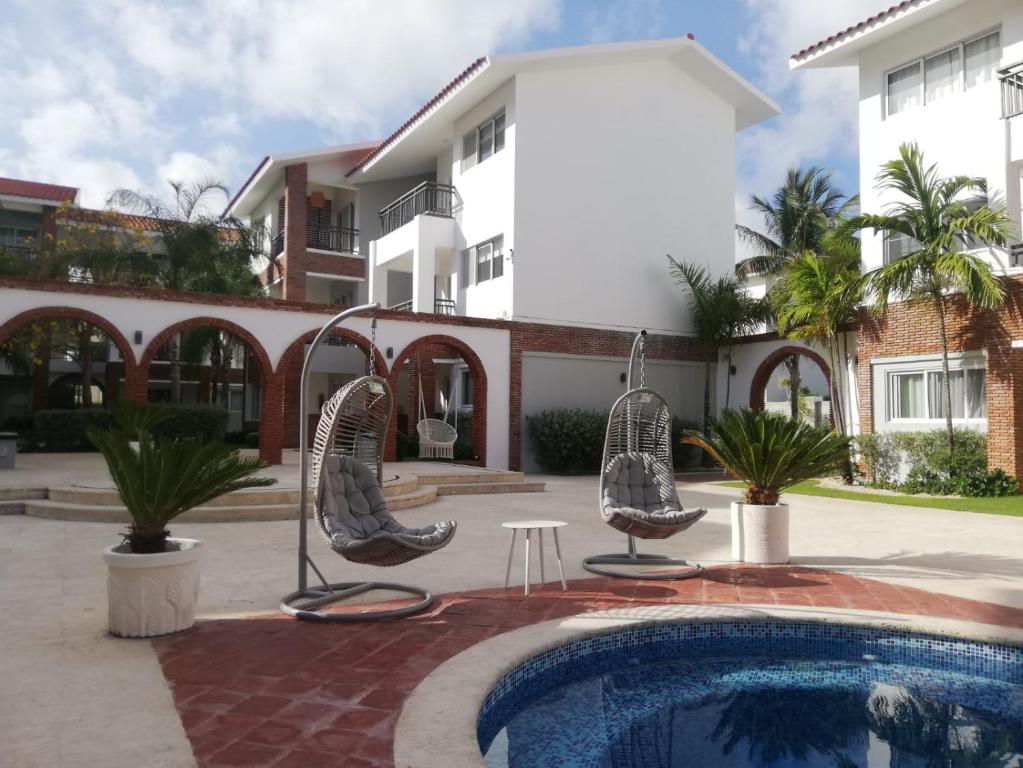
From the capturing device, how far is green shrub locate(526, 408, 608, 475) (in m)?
18.1

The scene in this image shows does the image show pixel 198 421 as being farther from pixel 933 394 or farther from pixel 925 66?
pixel 925 66

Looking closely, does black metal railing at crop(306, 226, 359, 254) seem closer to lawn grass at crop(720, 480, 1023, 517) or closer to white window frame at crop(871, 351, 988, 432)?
lawn grass at crop(720, 480, 1023, 517)

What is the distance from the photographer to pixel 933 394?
14969 millimetres

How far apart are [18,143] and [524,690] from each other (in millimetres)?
23630

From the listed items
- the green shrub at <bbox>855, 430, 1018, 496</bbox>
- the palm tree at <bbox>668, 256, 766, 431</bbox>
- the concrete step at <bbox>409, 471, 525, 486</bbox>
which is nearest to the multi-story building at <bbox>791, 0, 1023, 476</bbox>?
the green shrub at <bbox>855, 430, 1018, 496</bbox>

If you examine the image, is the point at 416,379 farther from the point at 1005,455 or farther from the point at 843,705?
the point at 843,705

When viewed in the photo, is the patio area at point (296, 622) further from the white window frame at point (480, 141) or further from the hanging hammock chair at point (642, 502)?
the white window frame at point (480, 141)

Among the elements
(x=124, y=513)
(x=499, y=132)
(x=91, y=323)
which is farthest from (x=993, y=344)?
(x=91, y=323)

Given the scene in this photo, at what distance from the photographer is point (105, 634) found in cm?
505

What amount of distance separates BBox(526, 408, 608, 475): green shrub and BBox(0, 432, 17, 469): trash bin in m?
10.2

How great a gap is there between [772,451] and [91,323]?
12.5 meters

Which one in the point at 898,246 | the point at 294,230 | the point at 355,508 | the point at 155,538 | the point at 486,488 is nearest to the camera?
the point at 155,538

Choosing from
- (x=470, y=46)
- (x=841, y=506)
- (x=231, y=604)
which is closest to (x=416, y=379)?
(x=470, y=46)

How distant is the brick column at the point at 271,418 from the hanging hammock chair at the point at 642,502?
9.46 meters
